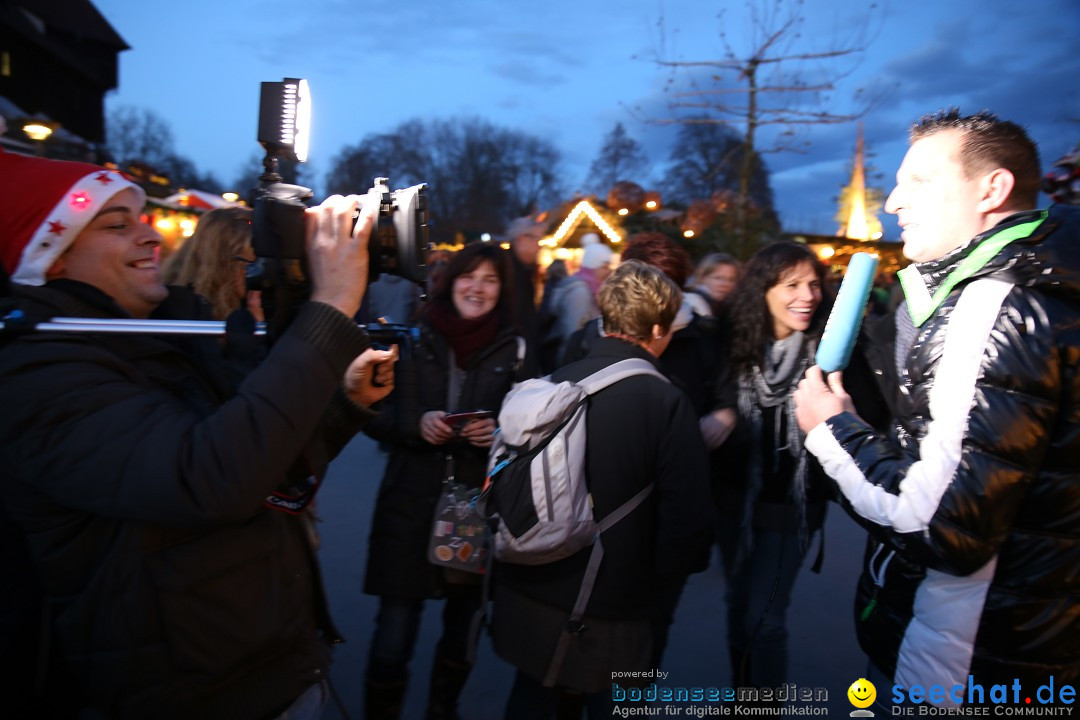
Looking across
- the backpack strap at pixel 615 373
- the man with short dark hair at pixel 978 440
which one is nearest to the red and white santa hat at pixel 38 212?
the backpack strap at pixel 615 373

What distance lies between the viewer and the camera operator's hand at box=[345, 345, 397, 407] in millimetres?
1766

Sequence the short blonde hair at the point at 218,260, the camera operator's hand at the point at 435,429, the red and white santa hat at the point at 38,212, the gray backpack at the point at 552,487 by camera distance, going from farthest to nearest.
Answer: the short blonde hair at the point at 218,260
the camera operator's hand at the point at 435,429
the gray backpack at the point at 552,487
the red and white santa hat at the point at 38,212

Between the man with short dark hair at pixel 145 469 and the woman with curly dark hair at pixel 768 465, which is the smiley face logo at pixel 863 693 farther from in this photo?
the man with short dark hair at pixel 145 469

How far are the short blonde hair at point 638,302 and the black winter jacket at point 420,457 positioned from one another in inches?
28.8

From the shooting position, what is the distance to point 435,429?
9.59 feet

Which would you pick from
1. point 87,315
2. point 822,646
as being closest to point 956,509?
point 87,315

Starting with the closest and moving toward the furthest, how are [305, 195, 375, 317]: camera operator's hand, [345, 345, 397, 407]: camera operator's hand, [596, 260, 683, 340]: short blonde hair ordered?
[305, 195, 375, 317]: camera operator's hand → [345, 345, 397, 407]: camera operator's hand → [596, 260, 683, 340]: short blonde hair

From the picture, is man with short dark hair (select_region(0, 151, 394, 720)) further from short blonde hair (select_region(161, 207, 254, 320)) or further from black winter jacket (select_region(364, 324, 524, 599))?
short blonde hair (select_region(161, 207, 254, 320))

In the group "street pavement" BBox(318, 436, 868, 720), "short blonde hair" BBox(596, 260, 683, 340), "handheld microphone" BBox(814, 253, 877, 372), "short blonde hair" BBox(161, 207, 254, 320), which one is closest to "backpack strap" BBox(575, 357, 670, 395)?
"short blonde hair" BBox(596, 260, 683, 340)

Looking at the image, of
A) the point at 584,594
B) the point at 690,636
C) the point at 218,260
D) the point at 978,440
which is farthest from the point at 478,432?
the point at 690,636

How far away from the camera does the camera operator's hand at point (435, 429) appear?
291 cm

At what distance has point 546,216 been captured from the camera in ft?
41.8

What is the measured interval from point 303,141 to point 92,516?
89cm

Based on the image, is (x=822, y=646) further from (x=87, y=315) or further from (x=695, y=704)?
(x=87, y=315)
